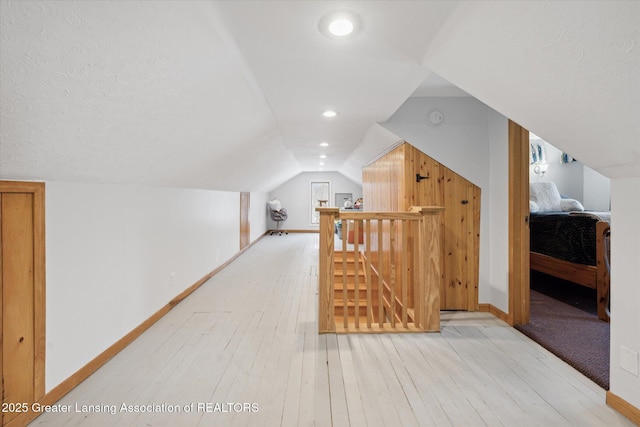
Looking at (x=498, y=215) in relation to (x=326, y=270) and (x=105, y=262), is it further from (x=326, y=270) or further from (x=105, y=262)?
(x=105, y=262)

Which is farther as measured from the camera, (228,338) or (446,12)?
(228,338)

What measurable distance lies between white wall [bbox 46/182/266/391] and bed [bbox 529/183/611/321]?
12.2 feet

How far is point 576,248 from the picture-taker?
10.5 feet

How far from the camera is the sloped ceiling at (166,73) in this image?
104 centimetres

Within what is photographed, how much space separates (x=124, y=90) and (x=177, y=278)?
2.26m

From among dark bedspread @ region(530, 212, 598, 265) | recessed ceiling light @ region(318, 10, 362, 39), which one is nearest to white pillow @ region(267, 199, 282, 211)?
dark bedspread @ region(530, 212, 598, 265)

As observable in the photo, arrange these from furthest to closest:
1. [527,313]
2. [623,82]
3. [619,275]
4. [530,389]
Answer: [527,313] < [530,389] < [619,275] < [623,82]

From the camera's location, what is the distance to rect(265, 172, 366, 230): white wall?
32.2 ft

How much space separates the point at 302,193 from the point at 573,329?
7.93 metres

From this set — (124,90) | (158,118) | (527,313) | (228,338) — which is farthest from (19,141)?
(527,313)

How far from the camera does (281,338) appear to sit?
7.94 ft

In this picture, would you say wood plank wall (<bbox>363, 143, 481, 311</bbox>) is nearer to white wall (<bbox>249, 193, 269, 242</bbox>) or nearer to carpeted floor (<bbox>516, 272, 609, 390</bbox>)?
carpeted floor (<bbox>516, 272, 609, 390</bbox>)

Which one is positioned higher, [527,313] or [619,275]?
[619,275]

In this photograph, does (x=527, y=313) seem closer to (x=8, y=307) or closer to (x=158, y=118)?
(x=158, y=118)
